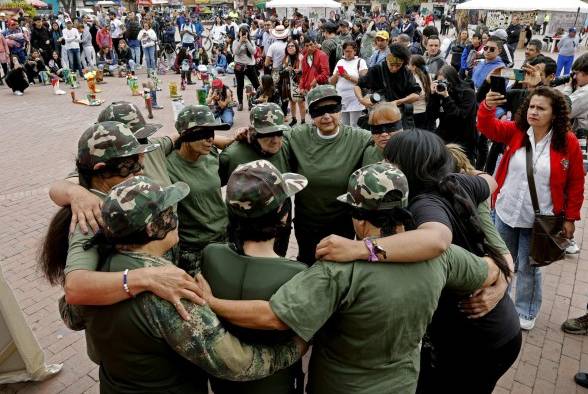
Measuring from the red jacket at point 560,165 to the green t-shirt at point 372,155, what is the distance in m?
1.11

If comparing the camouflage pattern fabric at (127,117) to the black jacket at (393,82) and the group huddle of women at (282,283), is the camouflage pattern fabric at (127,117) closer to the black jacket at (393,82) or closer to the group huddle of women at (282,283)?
the group huddle of women at (282,283)

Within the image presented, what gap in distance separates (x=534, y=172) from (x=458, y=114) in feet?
6.93

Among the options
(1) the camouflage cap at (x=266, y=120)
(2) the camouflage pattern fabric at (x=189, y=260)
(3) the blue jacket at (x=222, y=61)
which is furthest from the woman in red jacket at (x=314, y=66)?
(3) the blue jacket at (x=222, y=61)

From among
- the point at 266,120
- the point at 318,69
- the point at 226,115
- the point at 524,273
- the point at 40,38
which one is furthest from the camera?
the point at 40,38

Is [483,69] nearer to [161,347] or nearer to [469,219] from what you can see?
[469,219]

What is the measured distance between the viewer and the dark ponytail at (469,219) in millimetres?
2209

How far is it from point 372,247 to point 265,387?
0.84 metres

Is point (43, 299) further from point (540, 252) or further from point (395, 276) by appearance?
point (540, 252)

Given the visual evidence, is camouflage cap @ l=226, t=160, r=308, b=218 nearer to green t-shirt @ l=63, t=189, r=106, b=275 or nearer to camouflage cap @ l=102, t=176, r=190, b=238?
camouflage cap @ l=102, t=176, r=190, b=238

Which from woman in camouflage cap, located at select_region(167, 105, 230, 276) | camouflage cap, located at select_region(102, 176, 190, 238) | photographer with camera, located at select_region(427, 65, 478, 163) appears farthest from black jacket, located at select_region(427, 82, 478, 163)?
camouflage cap, located at select_region(102, 176, 190, 238)

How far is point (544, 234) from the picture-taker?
352 centimetres

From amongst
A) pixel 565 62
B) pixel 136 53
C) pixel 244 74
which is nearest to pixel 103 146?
pixel 244 74

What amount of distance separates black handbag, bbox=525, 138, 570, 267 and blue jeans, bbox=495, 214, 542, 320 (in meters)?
0.17

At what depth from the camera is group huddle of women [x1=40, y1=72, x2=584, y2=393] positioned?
1.72 metres
